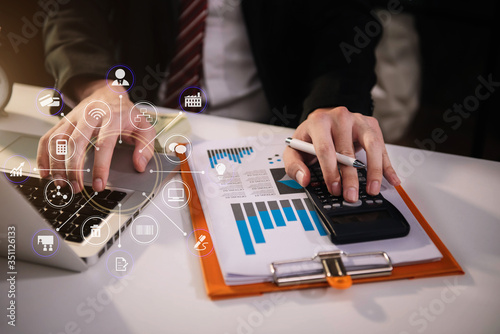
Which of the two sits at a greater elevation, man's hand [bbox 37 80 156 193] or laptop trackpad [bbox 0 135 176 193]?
man's hand [bbox 37 80 156 193]

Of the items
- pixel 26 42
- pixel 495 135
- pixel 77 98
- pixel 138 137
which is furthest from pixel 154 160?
pixel 495 135

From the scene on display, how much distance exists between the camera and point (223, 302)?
1.35 feet

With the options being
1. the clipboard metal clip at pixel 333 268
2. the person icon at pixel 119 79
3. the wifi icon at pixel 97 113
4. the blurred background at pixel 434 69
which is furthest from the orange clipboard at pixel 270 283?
the blurred background at pixel 434 69

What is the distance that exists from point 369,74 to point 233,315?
1.98ft

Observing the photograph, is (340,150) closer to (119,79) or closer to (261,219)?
(261,219)

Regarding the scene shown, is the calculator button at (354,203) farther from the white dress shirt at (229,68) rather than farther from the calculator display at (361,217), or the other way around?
the white dress shirt at (229,68)

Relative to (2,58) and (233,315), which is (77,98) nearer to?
(2,58)

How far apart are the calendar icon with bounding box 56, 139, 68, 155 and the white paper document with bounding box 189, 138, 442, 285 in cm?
18

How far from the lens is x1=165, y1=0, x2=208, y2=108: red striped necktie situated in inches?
32.8

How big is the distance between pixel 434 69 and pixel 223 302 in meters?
1.40

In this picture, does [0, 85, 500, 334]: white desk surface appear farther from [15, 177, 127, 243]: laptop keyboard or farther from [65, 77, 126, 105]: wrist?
[65, 77, 126, 105]: wrist

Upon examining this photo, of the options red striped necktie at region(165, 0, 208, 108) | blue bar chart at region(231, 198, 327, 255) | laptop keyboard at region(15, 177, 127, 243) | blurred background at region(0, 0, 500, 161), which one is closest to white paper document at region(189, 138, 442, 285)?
blue bar chart at region(231, 198, 327, 255)

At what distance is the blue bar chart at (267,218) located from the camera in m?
0.47

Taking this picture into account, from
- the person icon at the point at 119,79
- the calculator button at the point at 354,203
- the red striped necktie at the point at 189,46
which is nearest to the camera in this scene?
the calculator button at the point at 354,203
